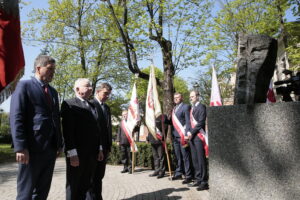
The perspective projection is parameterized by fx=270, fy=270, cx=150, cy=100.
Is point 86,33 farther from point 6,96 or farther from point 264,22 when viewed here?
point 6,96

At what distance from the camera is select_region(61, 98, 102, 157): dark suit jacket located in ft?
12.6

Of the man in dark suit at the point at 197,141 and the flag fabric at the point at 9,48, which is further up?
the flag fabric at the point at 9,48

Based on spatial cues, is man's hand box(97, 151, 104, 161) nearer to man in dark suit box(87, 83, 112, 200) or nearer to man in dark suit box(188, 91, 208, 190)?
man in dark suit box(87, 83, 112, 200)

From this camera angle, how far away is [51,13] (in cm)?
2053

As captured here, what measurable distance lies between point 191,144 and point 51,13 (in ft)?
59.5

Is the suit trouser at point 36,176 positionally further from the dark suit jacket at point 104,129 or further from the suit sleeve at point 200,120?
the suit sleeve at point 200,120

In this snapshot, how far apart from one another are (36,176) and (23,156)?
1.06 ft

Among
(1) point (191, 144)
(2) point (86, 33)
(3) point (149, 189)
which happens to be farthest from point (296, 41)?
(2) point (86, 33)

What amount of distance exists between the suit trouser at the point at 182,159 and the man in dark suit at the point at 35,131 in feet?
13.4

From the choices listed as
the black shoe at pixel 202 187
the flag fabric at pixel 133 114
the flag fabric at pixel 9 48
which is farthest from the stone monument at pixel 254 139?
the flag fabric at pixel 133 114

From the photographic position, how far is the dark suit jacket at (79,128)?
383 centimetres

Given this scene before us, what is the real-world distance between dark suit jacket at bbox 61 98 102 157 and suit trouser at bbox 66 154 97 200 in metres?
0.12

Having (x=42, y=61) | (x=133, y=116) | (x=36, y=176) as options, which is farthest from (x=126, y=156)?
(x=42, y=61)

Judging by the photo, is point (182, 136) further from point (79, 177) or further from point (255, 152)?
point (255, 152)
